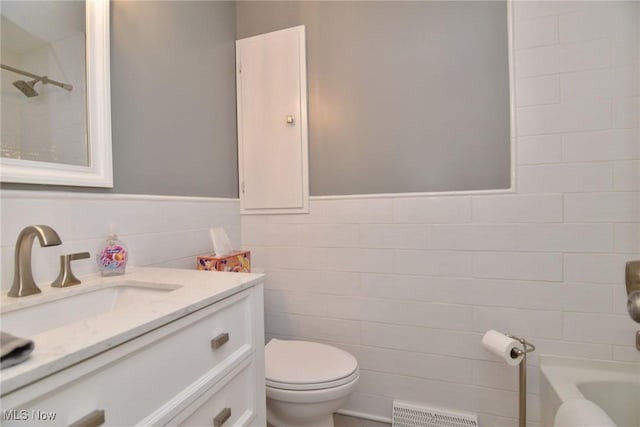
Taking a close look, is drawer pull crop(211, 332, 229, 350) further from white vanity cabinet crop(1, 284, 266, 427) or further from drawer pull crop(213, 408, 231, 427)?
drawer pull crop(213, 408, 231, 427)

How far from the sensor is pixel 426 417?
1.48 metres

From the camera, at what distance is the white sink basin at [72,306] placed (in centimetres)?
72

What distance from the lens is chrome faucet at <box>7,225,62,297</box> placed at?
2.48 ft

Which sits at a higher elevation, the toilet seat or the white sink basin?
the white sink basin

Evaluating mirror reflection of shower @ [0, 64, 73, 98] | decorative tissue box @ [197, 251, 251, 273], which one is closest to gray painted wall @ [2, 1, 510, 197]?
mirror reflection of shower @ [0, 64, 73, 98]

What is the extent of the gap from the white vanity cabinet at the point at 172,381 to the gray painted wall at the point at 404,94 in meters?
0.95

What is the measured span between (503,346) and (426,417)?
22.2 inches

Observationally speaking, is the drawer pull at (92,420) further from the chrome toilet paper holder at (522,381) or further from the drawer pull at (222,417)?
the chrome toilet paper holder at (522,381)

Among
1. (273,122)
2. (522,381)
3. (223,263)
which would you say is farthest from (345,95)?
(522,381)

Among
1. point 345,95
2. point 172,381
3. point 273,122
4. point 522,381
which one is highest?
point 345,95

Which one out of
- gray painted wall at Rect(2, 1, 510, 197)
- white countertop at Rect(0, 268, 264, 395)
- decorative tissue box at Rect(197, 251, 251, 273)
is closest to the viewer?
white countertop at Rect(0, 268, 264, 395)

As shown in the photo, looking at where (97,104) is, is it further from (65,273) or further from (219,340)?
(219,340)

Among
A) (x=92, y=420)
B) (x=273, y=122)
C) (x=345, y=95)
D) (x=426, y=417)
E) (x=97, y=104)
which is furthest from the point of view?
(x=273, y=122)

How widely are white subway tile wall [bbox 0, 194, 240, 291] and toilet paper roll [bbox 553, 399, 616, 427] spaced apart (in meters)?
1.48
